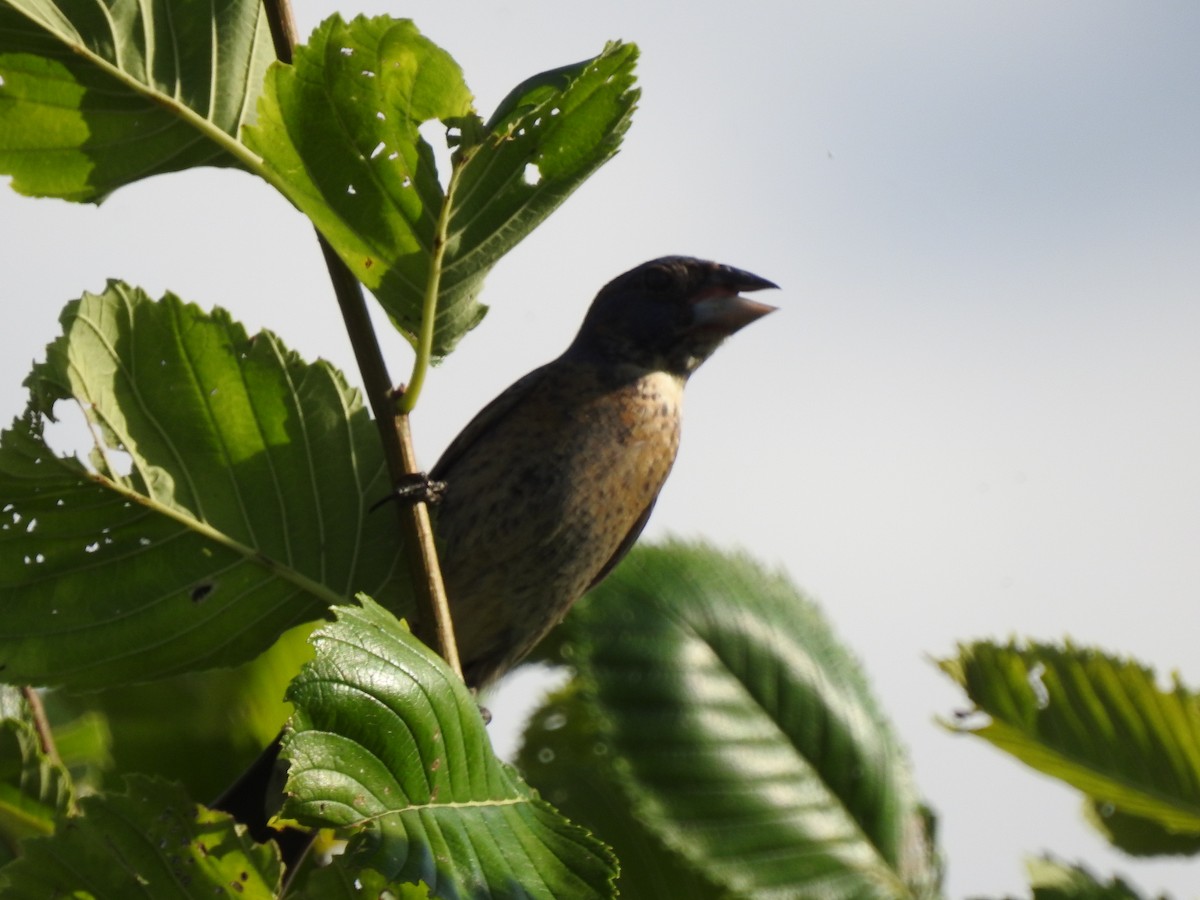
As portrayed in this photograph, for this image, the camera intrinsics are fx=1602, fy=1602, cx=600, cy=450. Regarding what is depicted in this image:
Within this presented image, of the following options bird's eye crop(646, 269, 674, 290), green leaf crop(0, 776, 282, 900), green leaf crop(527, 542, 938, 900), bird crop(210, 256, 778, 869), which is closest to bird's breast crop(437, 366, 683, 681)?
bird crop(210, 256, 778, 869)

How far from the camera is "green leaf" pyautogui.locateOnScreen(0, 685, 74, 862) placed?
91.4 inches

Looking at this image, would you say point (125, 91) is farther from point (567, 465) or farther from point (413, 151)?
point (567, 465)

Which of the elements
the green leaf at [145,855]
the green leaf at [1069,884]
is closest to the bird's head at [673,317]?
the green leaf at [1069,884]

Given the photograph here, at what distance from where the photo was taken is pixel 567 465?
4.33 metres

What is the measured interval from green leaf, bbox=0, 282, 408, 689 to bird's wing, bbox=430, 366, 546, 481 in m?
1.83

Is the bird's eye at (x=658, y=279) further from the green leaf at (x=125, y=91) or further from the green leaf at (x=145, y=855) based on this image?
the green leaf at (x=145, y=855)

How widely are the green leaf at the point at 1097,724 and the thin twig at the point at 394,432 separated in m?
0.82

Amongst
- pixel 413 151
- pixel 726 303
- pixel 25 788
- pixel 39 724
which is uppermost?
pixel 726 303

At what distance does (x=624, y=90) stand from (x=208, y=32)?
0.63 metres

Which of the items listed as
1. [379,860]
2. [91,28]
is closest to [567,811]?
[379,860]

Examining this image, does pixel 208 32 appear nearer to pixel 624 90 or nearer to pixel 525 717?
pixel 624 90

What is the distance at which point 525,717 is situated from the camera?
3650 millimetres

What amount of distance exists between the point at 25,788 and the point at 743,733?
1.24m

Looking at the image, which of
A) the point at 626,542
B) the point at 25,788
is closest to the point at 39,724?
the point at 25,788
